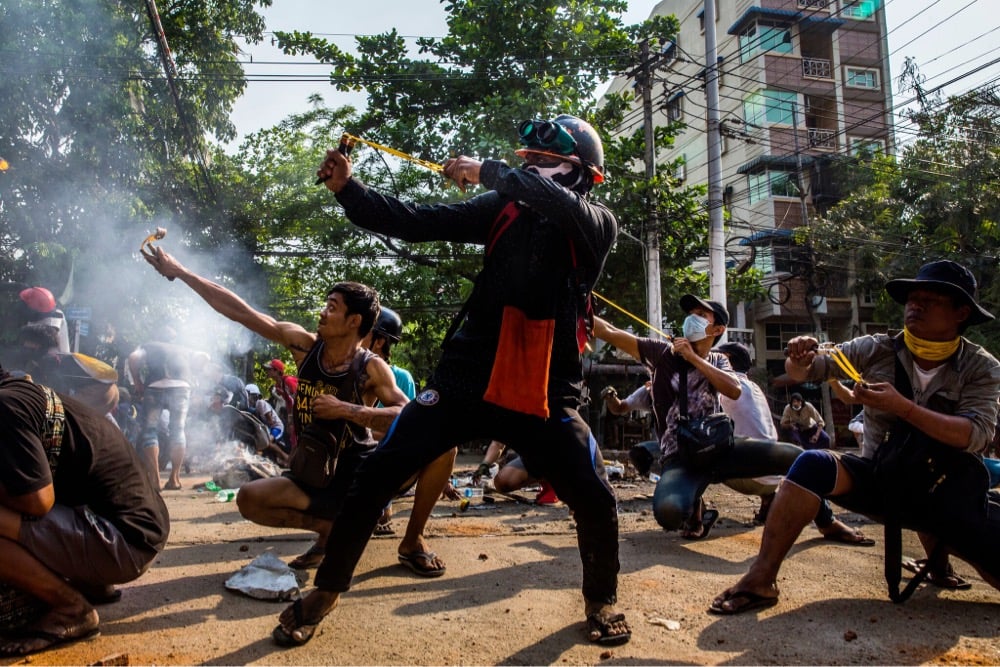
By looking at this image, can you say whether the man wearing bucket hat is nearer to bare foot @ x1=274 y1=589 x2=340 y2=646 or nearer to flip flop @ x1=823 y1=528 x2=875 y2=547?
flip flop @ x1=823 y1=528 x2=875 y2=547

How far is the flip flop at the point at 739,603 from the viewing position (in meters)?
3.37

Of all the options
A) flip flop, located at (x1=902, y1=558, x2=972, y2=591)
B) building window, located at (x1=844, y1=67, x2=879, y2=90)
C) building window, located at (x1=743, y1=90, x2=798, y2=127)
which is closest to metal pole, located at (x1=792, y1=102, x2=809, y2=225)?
building window, located at (x1=743, y1=90, x2=798, y2=127)

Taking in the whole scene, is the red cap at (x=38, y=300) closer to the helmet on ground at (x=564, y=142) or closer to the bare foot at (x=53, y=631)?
the bare foot at (x=53, y=631)

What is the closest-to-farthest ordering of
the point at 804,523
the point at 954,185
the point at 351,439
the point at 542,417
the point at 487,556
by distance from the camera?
the point at 542,417 → the point at 804,523 → the point at 351,439 → the point at 487,556 → the point at 954,185

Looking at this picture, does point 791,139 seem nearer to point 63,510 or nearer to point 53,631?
point 63,510

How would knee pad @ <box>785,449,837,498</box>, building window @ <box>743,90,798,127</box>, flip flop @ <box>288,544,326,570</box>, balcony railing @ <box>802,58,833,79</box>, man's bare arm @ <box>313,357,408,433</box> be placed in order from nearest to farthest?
knee pad @ <box>785,449,837,498</box>, man's bare arm @ <box>313,357,408,433</box>, flip flop @ <box>288,544,326,570</box>, building window @ <box>743,90,798,127</box>, balcony railing @ <box>802,58,833,79</box>

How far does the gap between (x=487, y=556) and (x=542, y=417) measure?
6.30ft

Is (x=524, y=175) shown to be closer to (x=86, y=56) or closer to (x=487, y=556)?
(x=487, y=556)

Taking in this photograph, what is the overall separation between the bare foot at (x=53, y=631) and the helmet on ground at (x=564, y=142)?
258 centimetres

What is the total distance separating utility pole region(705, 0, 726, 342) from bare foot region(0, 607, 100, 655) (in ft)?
41.9

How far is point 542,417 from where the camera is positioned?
115 inches

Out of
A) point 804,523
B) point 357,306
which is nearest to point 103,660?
point 357,306

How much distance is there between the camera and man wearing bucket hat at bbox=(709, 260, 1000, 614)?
334 cm

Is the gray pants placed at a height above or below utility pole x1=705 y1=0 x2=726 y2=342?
below
